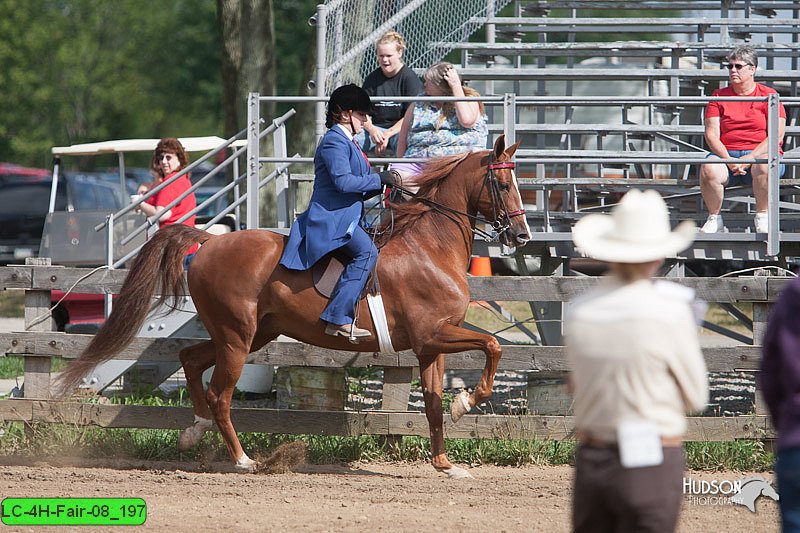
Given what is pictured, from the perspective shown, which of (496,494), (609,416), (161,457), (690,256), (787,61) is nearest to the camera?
(609,416)

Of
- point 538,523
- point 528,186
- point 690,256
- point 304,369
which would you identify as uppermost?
point 528,186

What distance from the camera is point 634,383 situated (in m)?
3.87

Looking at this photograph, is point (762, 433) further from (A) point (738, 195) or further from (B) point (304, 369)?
(B) point (304, 369)

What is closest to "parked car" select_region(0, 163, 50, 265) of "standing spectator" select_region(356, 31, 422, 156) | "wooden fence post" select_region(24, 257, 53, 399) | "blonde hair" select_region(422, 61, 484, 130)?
"wooden fence post" select_region(24, 257, 53, 399)

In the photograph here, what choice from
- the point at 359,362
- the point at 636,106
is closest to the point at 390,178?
the point at 359,362

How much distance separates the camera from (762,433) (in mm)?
8539

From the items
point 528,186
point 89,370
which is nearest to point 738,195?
point 528,186

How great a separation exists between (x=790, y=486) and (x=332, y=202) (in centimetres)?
447

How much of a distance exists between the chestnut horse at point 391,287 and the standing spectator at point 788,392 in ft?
12.3

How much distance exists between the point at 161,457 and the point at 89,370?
99 cm

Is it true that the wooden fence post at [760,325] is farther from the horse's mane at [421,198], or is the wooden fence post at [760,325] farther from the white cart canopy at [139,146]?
the white cart canopy at [139,146]

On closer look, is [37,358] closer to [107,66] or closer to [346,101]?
[346,101]

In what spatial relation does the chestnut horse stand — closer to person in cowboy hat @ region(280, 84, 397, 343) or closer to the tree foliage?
person in cowboy hat @ region(280, 84, 397, 343)

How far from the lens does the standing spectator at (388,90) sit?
9.70m
